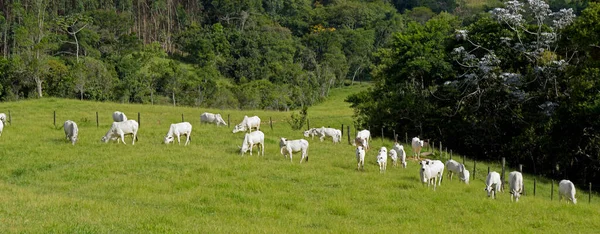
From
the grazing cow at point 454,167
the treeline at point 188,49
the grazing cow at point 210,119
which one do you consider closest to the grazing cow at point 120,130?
the grazing cow at point 210,119

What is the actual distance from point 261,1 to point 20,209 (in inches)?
4905

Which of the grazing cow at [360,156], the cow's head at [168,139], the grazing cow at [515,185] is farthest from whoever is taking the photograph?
the cow's head at [168,139]

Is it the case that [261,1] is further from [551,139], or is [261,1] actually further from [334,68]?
[551,139]

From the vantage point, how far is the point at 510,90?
4291 centimetres

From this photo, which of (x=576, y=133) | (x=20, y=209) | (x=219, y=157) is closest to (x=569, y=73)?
(x=576, y=133)

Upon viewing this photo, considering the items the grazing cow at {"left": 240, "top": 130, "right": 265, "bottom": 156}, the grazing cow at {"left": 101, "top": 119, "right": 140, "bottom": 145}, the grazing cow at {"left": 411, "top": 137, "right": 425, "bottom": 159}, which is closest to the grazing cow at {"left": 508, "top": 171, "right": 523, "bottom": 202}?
the grazing cow at {"left": 411, "top": 137, "right": 425, "bottom": 159}

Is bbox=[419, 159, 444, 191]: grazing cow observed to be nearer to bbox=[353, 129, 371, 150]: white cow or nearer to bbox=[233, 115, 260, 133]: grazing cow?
bbox=[353, 129, 371, 150]: white cow

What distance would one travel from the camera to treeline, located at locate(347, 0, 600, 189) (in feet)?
119

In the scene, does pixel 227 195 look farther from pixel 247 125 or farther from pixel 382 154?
pixel 247 125

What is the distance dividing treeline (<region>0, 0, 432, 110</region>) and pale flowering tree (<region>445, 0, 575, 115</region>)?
121 ft

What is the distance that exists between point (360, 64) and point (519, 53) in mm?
75273

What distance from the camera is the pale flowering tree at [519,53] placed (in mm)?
40469

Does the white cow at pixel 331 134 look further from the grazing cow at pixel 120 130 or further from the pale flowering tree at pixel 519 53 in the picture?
the pale flowering tree at pixel 519 53

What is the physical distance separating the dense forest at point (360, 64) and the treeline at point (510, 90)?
96mm
